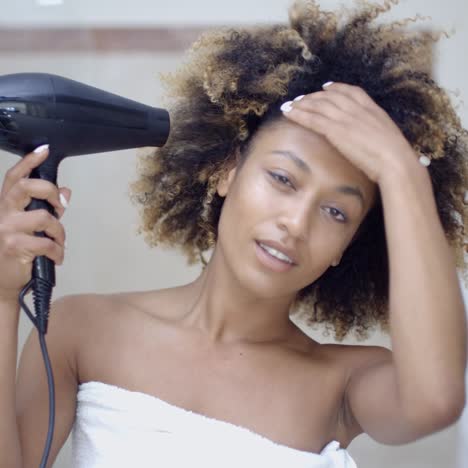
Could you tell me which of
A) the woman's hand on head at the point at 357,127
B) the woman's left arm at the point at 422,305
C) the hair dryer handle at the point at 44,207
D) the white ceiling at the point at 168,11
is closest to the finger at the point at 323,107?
the woman's hand on head at the point at 357,127

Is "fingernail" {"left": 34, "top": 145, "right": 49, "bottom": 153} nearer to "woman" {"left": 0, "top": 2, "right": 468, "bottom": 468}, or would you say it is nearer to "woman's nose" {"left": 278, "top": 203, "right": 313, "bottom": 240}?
"woman" {"left": 0, "top": 2, "right": 468, "bottom": 468}

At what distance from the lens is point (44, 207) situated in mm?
1008

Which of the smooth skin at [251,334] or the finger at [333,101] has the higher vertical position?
the finger at [333,101]

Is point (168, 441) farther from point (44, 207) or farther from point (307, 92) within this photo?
point (307, 92)

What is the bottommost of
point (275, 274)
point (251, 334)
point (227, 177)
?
point (251, 334)

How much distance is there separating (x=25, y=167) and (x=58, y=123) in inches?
2.8

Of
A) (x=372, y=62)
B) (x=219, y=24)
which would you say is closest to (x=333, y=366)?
(x=372, y=62)

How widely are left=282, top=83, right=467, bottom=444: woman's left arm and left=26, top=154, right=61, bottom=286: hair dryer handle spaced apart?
0.35 m

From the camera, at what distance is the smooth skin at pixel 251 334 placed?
1.06 m

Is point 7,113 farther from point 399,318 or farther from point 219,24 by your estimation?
point 219,24

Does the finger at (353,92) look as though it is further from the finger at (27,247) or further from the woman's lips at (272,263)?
the finger at (27,247)

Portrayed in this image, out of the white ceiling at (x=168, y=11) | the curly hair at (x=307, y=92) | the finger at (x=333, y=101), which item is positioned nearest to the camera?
the finger at (x=333, y=101)

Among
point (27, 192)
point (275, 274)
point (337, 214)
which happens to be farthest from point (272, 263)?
point (27, 192)

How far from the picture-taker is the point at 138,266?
1.81 metres
